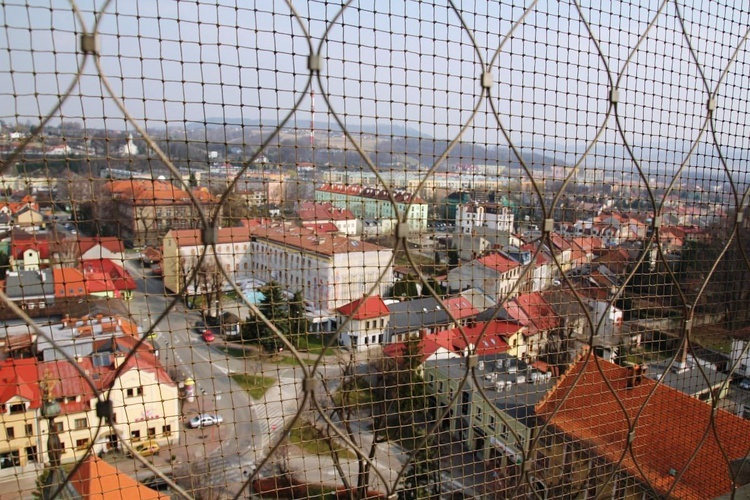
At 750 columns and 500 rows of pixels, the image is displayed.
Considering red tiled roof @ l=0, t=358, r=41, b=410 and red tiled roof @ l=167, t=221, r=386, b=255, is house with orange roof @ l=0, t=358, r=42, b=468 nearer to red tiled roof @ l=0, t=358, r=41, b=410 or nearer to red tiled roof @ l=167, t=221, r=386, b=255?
red tiled roof @ l=0, t=358, r=41, b=410

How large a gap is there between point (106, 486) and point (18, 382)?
1250 millimetres

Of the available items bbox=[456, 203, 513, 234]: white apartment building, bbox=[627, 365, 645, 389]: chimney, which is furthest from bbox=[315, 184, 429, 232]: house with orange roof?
bbox=[627, 365, 645, 389]: chimney

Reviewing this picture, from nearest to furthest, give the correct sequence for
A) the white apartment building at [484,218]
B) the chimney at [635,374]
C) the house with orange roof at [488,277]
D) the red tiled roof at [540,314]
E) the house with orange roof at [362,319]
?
the house with orange roof at [362,319]
the house with orange roof at [488,277]
the white apartment building at [484,218]
the red tiled roof at [540,314]
the chimney at [635,374]

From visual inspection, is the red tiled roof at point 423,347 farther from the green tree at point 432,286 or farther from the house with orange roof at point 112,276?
the house with orange roof at point 112,276

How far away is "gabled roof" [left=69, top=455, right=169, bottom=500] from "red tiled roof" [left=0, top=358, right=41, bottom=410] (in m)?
0.18

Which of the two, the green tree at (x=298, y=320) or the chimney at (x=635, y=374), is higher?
the green tree at (x=298, y=320)

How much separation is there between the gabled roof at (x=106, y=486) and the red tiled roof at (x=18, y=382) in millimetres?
184

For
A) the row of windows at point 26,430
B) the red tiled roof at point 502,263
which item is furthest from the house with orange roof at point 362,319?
the row of windows at point 26,430

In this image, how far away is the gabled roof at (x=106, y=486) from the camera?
2.82ft

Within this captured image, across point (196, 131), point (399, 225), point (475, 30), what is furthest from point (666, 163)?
point (196, 131)

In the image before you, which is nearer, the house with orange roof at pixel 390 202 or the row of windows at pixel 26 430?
the house with orange roof at pixel 390 202

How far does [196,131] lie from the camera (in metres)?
0.94

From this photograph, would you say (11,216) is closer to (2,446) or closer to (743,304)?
(743,304)

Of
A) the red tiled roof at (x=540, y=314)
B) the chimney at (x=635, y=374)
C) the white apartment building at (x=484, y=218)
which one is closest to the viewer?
the white apartment building at (x=484, y=218)
